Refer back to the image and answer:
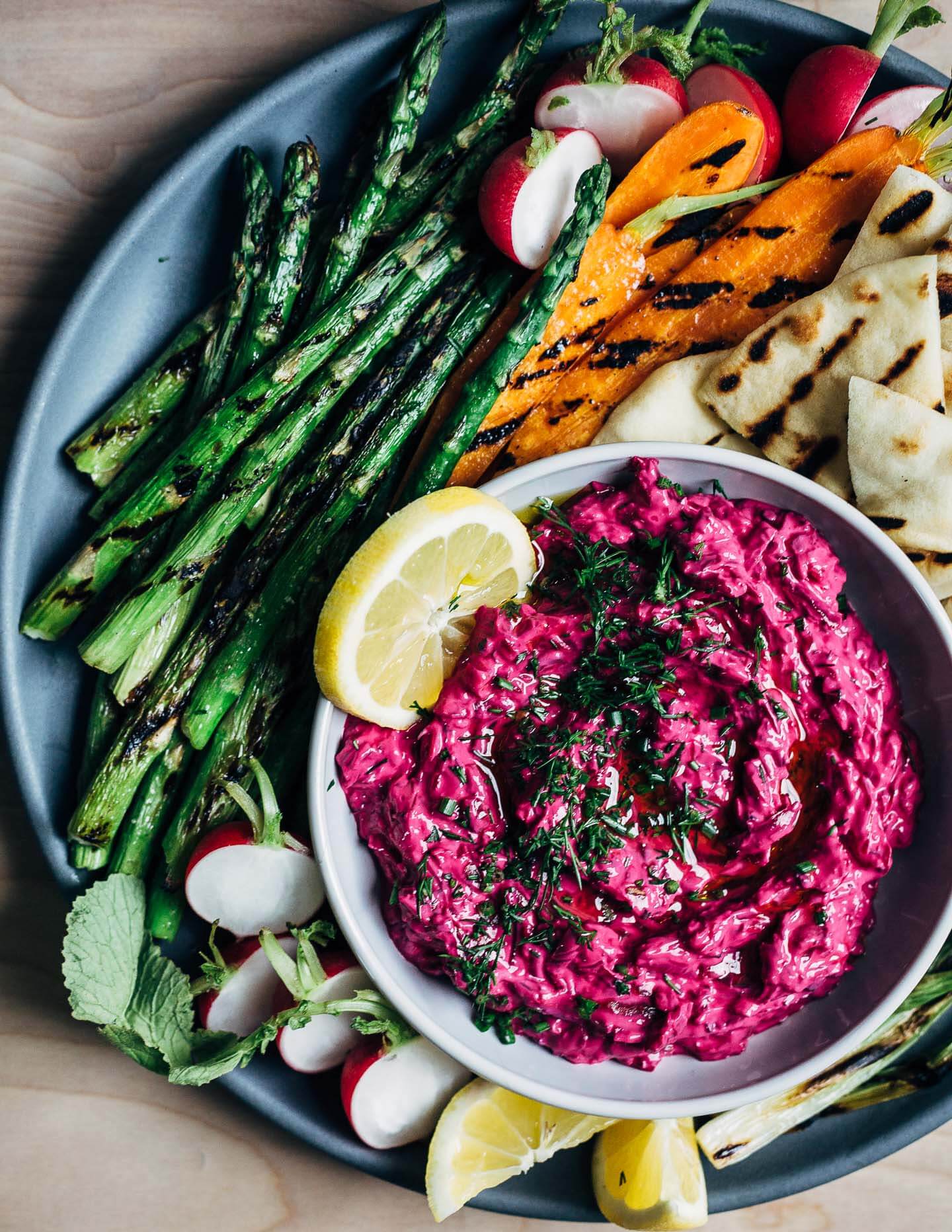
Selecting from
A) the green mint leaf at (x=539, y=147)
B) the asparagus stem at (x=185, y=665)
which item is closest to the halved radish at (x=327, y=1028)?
the asparagus stem at (x=185, y=665)

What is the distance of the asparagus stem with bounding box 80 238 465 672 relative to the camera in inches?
92.5

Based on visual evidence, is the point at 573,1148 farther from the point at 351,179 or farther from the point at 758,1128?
the point at 351,179

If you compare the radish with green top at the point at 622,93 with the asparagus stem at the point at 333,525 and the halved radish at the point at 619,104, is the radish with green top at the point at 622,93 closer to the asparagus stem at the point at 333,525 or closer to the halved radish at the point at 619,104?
the halved radish at the point at 619,104

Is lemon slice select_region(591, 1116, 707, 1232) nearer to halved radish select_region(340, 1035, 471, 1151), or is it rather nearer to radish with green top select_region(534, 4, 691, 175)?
halved radish select_region(340, 1035, 471, 1151)

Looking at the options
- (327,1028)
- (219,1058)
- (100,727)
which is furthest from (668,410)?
(219,1058)

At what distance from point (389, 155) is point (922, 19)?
137cm

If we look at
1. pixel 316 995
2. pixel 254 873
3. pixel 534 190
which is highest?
pixel 534 190

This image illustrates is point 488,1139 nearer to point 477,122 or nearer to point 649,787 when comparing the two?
point 649,787

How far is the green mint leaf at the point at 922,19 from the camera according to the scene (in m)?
2.39

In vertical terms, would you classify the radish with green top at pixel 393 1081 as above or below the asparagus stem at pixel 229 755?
below

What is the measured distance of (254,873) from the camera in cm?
238

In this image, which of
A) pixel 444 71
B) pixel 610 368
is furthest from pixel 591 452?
pixel 444 71

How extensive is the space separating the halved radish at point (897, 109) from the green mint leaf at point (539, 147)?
2.76 feet

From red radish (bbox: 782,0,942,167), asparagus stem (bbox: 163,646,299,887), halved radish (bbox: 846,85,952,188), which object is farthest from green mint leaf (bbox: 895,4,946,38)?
asparagus stem (bbox: 163,646,299,887)
